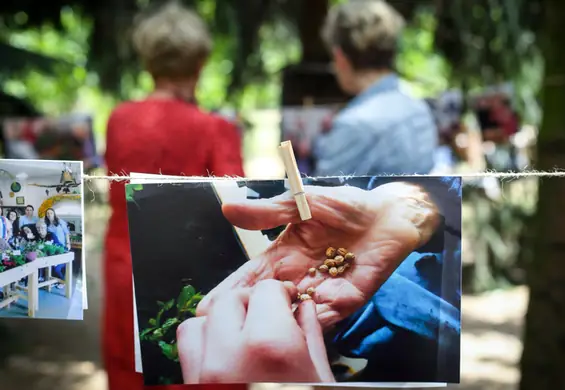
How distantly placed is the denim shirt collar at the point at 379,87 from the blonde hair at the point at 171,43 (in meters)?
0.40

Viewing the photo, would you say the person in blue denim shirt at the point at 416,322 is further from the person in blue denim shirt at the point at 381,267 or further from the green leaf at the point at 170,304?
the green leaf at the point at 170,304

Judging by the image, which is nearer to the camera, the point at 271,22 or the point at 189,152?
the point at 189,152

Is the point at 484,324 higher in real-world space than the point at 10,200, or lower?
higher

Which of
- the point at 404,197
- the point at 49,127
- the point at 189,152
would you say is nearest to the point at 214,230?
the point at 404,197

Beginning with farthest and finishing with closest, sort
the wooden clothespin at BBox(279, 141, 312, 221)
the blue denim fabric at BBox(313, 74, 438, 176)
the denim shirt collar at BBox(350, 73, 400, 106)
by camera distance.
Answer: the denim shirt collar at BBox(350, 73, 400, 106) < the blue denim fabric at BBox(313, 74, 438, 176) < the wooden clothespin at BBox(279, 141, 312, 221)

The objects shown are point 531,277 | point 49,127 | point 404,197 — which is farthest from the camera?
point 49,127

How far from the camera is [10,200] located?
3.23 feet

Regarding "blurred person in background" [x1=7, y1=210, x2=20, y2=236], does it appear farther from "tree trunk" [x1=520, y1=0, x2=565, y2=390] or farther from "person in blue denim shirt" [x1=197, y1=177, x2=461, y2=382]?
"tree trunk" [x1=520, y1=0, x2=565, y2=390]

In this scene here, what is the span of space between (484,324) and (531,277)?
90.1 inches

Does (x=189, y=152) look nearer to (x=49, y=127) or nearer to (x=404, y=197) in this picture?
(x=404, y=197)

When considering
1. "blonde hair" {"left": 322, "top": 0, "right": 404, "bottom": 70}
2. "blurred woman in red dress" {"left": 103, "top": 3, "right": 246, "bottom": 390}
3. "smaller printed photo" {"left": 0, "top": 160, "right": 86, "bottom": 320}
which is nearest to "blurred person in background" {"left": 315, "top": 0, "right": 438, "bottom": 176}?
"blonde hair" {"left": 322, "top": 0, "right": 404, "bottom": 70}

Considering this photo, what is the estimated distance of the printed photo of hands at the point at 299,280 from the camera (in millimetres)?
960

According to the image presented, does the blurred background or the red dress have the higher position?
the blurred background

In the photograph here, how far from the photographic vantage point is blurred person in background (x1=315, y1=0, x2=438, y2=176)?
1.63 m
